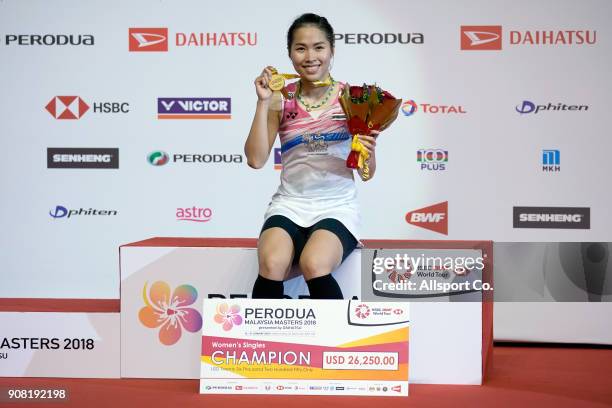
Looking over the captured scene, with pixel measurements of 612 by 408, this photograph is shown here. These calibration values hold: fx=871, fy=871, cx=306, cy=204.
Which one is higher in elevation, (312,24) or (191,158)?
(312,24)

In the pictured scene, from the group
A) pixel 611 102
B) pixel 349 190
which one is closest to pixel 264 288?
pixel 349 190

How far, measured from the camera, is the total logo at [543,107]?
5098 mm

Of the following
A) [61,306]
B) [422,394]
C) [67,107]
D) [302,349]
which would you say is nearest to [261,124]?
[302,349]

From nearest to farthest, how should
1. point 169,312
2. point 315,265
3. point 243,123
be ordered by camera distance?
point 315,265 → point 169,312 → point 243,123

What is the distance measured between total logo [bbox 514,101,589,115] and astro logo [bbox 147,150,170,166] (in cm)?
212

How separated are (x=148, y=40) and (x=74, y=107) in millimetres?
612

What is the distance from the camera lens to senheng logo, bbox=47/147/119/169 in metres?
5.31

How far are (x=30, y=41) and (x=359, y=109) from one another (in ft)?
9.03

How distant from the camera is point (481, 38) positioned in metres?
5.13

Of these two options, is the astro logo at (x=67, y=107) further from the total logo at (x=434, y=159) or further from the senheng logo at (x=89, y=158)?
the total logo at (x=434, y=159)

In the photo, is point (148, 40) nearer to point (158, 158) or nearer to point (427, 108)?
point (158, 158)

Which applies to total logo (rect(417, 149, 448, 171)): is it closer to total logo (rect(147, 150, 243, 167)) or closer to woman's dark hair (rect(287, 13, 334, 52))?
total logo (rect(147, 150, 243, 167))

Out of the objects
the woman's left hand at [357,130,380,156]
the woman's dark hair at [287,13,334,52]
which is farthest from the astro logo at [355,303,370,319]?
the woman's dark hair at [287,13,334,52]

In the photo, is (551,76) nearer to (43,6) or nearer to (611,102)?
(611,102)
